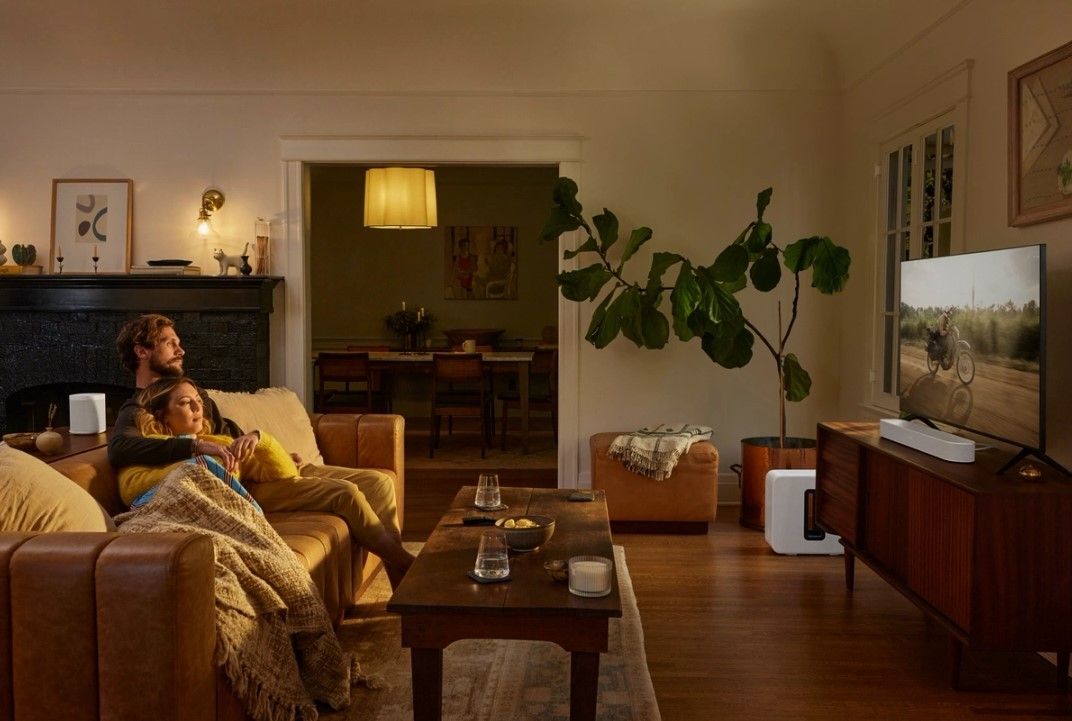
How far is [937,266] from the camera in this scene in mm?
3562

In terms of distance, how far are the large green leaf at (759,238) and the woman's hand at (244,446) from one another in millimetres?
2853

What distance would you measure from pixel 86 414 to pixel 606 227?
293cm

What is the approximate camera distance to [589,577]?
8.12 ft

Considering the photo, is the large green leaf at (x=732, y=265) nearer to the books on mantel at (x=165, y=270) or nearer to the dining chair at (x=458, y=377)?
the dining chair at (x=458, y=377)

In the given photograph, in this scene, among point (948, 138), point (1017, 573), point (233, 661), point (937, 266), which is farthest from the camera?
point (948, 138)

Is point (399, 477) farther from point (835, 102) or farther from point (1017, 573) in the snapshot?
point (835, 102)

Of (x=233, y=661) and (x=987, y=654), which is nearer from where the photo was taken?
(x=233, y=661)

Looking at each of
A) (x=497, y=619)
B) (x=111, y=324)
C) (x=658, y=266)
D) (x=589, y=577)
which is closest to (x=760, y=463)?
(x=658, y=266)

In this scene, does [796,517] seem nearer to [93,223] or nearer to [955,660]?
[955,660]

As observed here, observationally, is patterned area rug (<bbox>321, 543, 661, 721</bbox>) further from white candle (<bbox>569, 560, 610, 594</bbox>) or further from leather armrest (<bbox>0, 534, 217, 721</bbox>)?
leather armrest (<bbox>0, 534, 217, 721</bbox>)

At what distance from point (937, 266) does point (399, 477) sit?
8.35ft

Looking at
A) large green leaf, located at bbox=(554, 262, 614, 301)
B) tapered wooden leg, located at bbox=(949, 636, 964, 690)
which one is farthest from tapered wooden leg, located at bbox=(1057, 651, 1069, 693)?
large green leaf, located at bbox=(554, 262, 614, 301)

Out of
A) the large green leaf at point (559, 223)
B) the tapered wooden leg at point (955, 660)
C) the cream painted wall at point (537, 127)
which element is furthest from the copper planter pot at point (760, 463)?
the tapered wooden leg at point (955, 660)

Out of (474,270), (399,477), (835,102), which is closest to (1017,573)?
(399,477)
